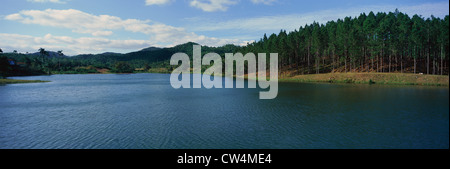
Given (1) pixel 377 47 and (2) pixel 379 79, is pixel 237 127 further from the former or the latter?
(1) pixel 377 47

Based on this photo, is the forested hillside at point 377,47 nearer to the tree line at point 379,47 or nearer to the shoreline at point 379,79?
the tree line at point 379,47

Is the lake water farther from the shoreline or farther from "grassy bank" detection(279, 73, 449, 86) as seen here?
"grassy bank" detection(279, 73, 449, 86)

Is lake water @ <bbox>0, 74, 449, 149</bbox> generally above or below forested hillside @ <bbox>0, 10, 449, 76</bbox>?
below

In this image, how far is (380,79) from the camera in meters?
61.2

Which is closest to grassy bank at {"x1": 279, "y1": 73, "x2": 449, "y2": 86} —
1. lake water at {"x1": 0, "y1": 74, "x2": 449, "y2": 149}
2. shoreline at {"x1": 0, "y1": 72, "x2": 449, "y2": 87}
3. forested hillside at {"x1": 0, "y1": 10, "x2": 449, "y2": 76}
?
shoreline at {"x1": 0, "y1": 72, "x2": 449, "y2": 87}

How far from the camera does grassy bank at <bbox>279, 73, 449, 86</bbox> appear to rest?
158ft

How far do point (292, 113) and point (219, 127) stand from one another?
10445 mm

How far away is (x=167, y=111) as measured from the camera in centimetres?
3170

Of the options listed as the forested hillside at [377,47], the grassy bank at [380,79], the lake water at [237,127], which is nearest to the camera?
the lake water at [237,127]

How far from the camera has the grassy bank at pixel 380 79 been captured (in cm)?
4819

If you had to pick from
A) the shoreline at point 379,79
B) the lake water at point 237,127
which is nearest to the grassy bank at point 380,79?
the shoreline at point 379,79

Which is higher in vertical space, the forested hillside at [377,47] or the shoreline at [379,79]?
the forested hillside at [377,47]
